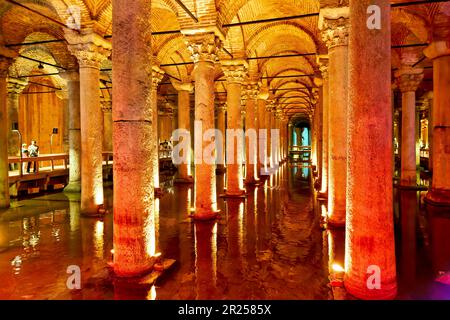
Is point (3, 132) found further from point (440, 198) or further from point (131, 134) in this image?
point (440, 198)

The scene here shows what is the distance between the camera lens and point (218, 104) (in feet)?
74.1

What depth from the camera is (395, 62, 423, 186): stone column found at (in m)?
12.4

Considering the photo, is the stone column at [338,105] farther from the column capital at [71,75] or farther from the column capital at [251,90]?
the column capital at [71,75]

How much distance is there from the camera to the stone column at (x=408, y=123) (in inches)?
489

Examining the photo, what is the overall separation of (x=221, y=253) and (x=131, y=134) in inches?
103

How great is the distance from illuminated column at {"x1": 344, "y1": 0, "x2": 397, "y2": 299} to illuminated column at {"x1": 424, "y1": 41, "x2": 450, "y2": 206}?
23.7 ft

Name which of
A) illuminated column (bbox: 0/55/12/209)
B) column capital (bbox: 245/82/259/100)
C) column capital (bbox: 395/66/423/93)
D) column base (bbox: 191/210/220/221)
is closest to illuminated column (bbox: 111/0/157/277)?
column base (bbox: 191/210/220/221)

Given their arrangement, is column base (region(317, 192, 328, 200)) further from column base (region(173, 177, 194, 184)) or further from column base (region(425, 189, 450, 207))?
column base (region(173, 177, 194, 184))

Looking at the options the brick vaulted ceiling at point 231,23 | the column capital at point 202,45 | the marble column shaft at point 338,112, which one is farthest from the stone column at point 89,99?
the marble column shaft at point 338,112

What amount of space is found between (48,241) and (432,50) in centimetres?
1122

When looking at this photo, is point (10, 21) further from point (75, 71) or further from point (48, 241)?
point (48, 241)

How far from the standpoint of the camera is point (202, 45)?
25.7 ft

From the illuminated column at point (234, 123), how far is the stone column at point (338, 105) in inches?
162
